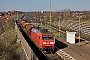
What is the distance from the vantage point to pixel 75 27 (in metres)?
64.2

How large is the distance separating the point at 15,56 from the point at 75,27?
32885 mm

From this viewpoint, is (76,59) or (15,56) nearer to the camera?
(76,59)

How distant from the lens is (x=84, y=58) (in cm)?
2719

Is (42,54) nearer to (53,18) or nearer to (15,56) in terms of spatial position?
(15,56)

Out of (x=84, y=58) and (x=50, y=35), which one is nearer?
(x=84, y=58)

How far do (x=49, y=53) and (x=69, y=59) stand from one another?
569 centimetres

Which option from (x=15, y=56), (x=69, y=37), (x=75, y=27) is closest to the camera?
(x=15, y=56)

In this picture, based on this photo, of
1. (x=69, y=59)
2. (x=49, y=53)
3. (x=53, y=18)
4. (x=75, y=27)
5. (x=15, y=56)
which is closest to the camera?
(x=69, y=59)

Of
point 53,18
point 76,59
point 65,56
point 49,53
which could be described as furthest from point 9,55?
point 53,18

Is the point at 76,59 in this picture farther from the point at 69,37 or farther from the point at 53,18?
the point at 53,18

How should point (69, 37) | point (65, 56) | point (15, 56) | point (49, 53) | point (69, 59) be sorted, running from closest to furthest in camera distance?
point (69, 59)
point (65, 56)
point (49, 53)
point (15, 56)
point (69, 37)

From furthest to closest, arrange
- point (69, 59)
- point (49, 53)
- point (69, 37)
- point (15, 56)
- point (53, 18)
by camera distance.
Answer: point (53, 18), point (69, 37), point (15, 56), point (49, 53), point (69, 59)

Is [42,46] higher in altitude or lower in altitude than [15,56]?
higher

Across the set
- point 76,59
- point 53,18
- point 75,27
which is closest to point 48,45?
point 76,59
